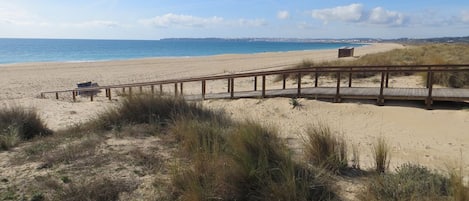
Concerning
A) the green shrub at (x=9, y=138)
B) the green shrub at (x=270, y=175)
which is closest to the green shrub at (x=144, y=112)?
the green shrub at (x=9, y=138)

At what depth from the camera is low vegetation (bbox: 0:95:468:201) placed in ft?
12.0

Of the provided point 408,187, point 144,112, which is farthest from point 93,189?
point 144,112

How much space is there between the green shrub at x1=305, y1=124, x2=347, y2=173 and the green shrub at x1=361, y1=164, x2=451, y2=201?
0.77 m

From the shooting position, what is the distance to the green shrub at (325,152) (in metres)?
4.70

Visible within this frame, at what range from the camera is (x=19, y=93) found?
20734mm

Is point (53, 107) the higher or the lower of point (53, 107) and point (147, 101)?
the lower

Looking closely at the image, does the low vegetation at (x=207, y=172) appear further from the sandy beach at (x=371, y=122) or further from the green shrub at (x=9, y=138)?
the sandy beach at (x=371, y=122)

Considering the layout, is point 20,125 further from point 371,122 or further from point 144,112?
point 371,122

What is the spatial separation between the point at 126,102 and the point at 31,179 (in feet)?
11.9

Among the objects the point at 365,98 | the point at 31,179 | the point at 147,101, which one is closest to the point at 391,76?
the point at 365,98

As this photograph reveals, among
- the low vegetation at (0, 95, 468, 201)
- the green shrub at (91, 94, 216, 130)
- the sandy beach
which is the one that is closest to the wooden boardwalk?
the sandy beach

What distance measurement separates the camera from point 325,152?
496cm

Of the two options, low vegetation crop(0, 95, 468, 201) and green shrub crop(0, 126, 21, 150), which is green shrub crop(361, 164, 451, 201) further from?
green shrub crop(0, 126, 21, 150)

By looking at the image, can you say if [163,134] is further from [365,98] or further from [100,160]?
[365,98]
